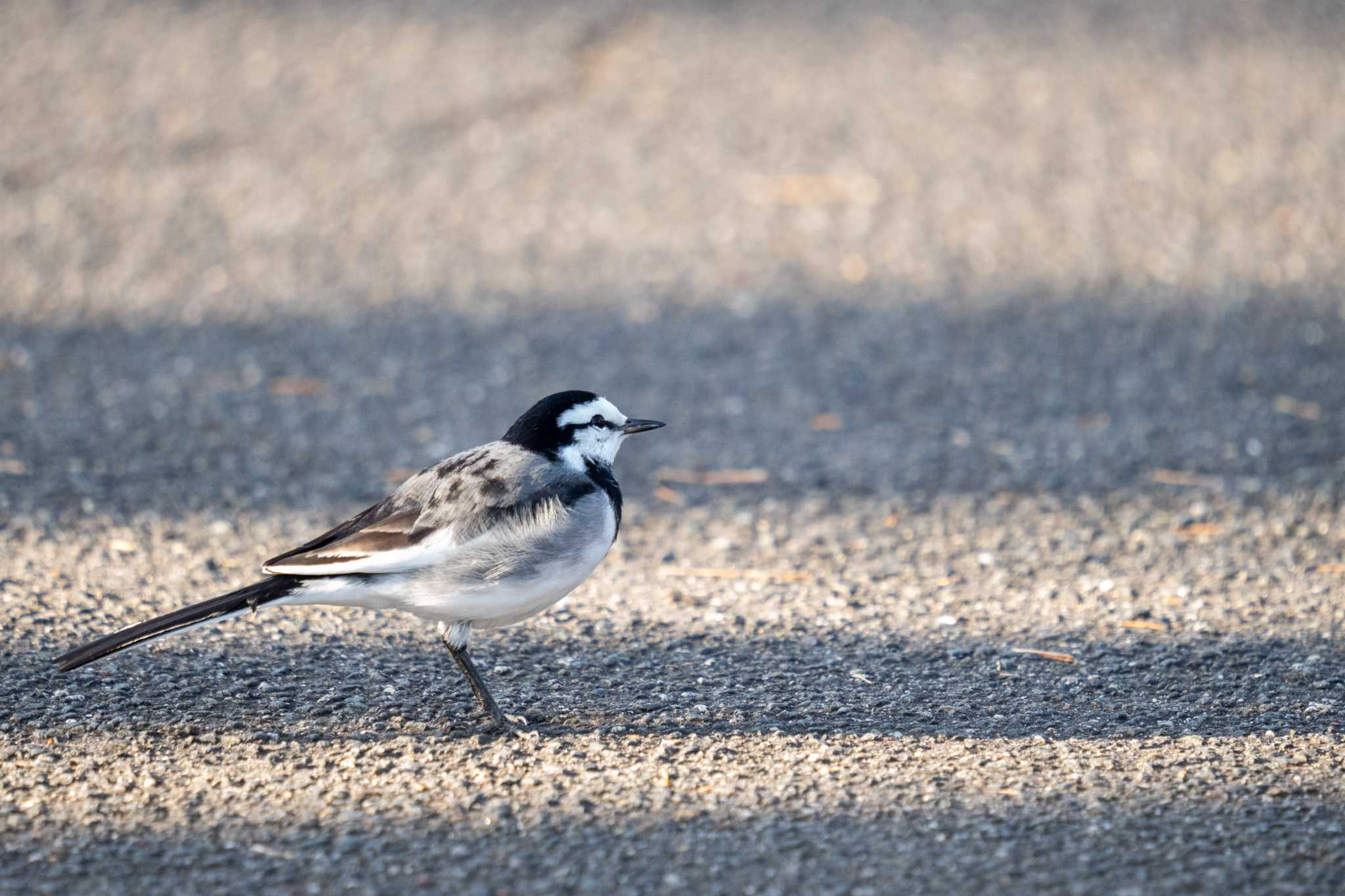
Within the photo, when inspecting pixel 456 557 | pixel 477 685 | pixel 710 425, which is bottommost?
pixel 477 685

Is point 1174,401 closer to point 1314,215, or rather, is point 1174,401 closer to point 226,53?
point 1314,215

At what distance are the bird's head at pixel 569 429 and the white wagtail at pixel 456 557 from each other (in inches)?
3.5

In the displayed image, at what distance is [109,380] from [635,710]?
422 centimetres

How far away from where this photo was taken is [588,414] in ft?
14.8

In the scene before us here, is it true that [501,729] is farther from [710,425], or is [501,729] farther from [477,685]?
[710,425]

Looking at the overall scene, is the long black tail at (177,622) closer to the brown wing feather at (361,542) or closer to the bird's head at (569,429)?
the brown wing feather at (361,542)

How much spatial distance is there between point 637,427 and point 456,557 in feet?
3.18

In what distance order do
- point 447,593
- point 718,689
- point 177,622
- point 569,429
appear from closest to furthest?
point 177,622 < point 447,593 < point 718,689 < point 569,429

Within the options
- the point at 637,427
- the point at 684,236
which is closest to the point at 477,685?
the point at 637,427

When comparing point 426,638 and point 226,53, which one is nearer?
point 426,638

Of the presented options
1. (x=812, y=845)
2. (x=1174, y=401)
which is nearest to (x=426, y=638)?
(x=812, y=845)

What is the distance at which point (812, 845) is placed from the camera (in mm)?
3395

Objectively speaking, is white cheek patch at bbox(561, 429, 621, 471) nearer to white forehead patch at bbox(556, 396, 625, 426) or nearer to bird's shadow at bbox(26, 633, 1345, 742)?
white forehead patch at bbox(556, 396, 625, 426)

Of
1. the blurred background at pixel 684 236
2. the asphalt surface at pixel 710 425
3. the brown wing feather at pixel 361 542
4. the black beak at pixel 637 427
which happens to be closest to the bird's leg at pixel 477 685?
the asphalt surface at pixel 710 425
